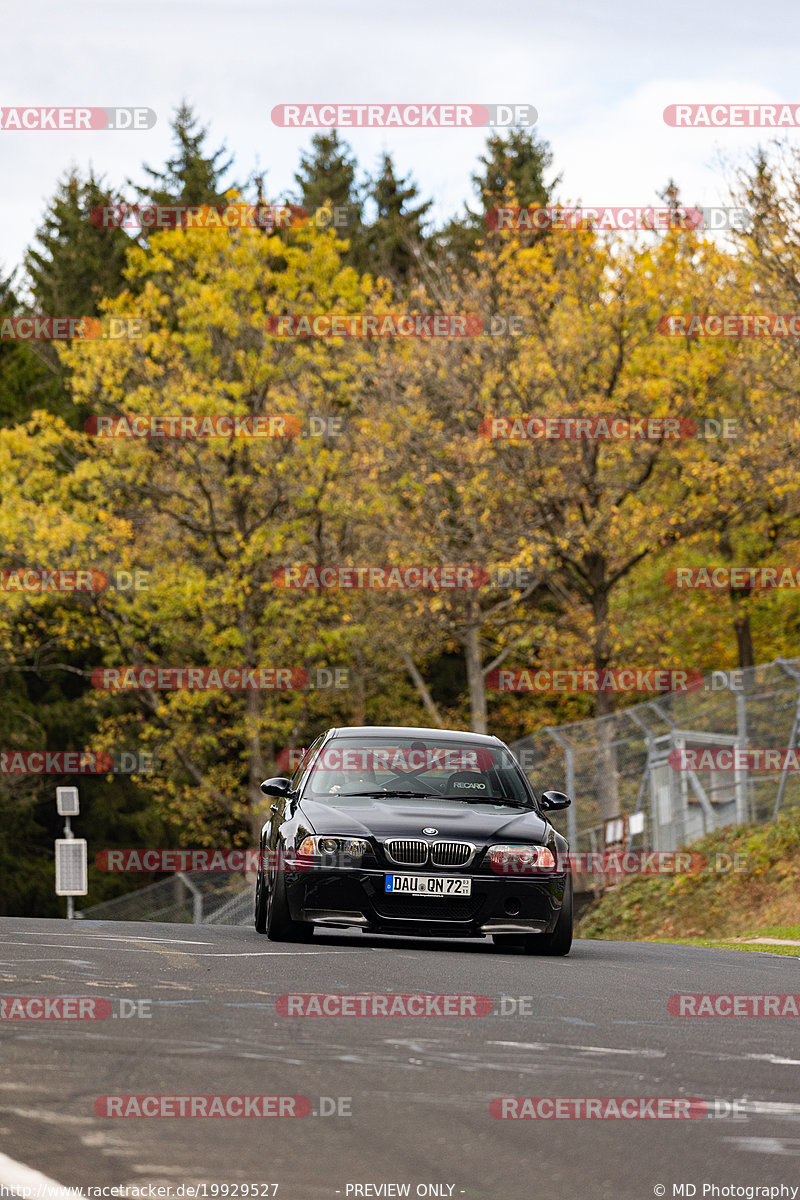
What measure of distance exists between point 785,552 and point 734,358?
8.11 meters

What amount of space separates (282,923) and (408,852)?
1208 millimetres

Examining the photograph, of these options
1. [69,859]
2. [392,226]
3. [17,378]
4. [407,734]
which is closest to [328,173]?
[392,226]

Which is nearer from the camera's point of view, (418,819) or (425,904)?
(425,904)

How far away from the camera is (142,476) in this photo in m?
37.8

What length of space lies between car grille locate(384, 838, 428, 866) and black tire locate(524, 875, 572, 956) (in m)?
1.14

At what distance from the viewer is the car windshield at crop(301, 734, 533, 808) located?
43.0 feet

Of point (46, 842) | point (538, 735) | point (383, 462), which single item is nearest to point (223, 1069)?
point (538, 735)

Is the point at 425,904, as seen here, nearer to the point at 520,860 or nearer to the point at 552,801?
the point at 520,860

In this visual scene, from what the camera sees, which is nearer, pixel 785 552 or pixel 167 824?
pixel 785 552

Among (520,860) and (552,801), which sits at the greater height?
(552,801)

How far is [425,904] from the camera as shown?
11922 mm

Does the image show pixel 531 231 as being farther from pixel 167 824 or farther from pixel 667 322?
pixel 167 824

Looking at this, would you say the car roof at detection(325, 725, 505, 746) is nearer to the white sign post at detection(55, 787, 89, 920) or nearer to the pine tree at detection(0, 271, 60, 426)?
the white sign post at detection(55, 787, 89, 920)

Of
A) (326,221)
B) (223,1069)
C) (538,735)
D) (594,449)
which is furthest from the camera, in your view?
(326,221)
